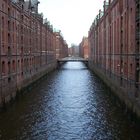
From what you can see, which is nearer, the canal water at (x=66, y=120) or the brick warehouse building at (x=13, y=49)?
the canal water at (x=66, y=120)

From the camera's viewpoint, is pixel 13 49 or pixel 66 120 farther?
pixel 13 49

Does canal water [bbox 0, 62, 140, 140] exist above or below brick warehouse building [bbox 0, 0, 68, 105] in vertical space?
below

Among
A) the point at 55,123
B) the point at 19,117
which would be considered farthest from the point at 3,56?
the point at 55,123

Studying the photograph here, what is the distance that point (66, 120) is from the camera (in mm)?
21656

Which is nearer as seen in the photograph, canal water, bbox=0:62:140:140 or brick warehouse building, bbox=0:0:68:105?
A: canal water, bbox=0:62:140:140

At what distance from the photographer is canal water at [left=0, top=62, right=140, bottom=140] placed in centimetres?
1791

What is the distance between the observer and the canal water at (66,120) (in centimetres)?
1791

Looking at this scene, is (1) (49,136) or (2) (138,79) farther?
(2) (138,79)

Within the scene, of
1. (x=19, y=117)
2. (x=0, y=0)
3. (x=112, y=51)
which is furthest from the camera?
(x=112, y=51)

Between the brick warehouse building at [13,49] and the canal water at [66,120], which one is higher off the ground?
the brick warehouse building at [13,49]

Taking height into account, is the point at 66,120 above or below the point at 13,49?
below

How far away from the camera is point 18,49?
3519cm

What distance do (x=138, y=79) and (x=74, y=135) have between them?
7.48 m

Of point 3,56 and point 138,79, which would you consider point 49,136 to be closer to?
point 138,79
